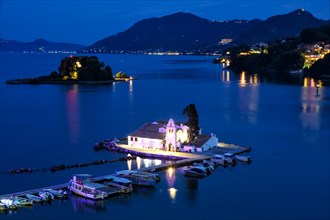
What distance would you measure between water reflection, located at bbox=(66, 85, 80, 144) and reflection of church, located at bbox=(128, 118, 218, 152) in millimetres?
4048

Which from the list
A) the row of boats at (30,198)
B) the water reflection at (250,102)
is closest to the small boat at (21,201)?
the row of boats at (30,198)

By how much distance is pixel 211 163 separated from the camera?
17.5 meters

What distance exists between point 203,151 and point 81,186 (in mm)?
5851

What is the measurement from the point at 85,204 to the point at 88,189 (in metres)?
0.58

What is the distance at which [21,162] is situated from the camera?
19.1 metres

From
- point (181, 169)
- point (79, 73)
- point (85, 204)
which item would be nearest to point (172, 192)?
point (181, 169)

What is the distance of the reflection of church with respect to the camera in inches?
750

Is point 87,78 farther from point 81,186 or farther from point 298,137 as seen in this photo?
point 81,186

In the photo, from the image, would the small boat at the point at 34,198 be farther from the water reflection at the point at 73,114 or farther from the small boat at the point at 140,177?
the water reflection at the point at 73,114

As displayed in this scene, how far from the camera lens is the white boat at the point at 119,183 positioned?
1488 cm

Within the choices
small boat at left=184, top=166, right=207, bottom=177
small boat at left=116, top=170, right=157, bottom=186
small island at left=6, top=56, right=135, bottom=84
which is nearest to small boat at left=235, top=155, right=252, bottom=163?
small boat at left=184, top=166, right=207, bottom=177

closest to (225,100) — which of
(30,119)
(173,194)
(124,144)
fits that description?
(30,119)

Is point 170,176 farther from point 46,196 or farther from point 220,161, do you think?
point 46,196

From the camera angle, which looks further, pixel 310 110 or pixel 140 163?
pixel 310 110
